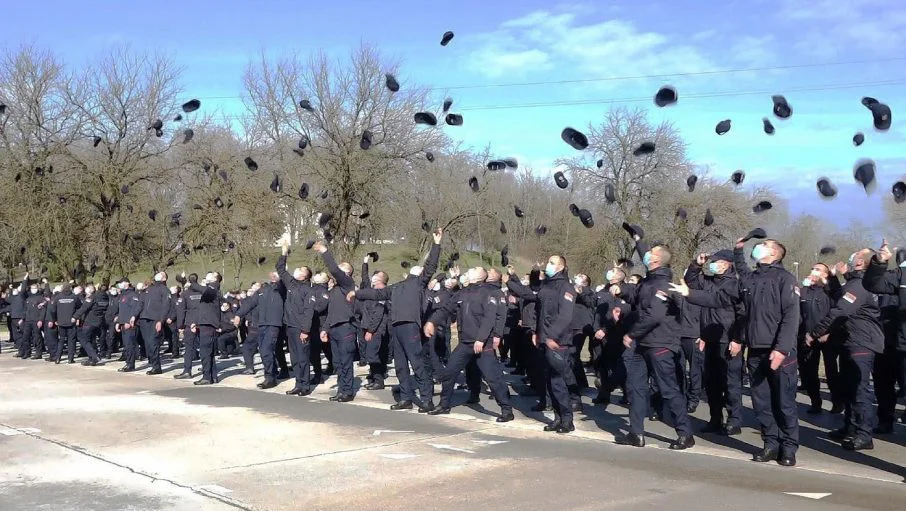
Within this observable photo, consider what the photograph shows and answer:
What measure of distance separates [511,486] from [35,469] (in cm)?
433

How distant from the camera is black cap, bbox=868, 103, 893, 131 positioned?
1063 centimetres

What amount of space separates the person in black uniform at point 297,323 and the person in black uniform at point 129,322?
15.7 ft

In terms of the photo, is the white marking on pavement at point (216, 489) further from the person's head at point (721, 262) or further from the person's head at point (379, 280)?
the person's head at point (721, 262)

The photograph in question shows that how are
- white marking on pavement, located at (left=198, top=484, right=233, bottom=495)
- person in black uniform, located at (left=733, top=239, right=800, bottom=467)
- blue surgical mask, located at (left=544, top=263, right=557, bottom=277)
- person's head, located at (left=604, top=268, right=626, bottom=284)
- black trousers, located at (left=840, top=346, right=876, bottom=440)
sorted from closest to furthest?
white marking on pavement, located at (left=198, top=484, right=233, bottom=495) < person in black uniform, located at (left=733, top=239, right=800, bottom=467) < black trousers, located at (left=840, top=346, right=876, bottom=440) < blue surgical mask, located at (left=544, top=263, right=557, bottom=277) < person's head, located at (left=604, top=268, right=626, bottom=284)

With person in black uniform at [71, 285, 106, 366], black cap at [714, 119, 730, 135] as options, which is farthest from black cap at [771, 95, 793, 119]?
person in black uniform at [71, 285, 106, 366]

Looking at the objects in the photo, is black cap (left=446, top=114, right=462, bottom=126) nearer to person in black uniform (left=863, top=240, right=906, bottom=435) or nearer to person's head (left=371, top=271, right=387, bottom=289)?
person's head (left=371, top=271, right=387, bottom=289)

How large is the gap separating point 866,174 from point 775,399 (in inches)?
215

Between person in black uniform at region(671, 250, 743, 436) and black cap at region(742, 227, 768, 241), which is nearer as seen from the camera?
person in black uniform at region(671, 250, 743, 436)

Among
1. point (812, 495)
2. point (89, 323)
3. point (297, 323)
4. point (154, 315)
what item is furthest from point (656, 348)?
point (89, 323)

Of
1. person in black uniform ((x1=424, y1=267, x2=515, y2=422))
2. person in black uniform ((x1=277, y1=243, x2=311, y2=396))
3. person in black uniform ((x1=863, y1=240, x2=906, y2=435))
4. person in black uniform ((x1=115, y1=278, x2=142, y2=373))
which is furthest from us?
person in black uniform ((x1=115, y1=278, x2=142, y2=373))

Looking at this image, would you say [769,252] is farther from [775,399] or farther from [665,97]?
[665,97]

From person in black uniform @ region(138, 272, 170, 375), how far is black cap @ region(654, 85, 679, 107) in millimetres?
9807

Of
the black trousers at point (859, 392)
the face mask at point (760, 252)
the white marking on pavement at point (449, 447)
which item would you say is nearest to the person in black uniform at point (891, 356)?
the black trousers at point (859, 392)

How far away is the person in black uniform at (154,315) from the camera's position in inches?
614
